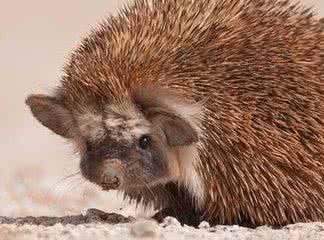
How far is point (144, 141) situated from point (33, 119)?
9.54m

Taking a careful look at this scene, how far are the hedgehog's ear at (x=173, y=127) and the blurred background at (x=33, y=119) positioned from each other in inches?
31.9

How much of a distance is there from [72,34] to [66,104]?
612 inches

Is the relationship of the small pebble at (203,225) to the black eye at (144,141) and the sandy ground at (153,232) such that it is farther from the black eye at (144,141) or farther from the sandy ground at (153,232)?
the black eye at (144,141)

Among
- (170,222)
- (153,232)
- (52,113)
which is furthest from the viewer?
(52,113)

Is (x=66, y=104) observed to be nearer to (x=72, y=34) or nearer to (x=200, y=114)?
(x=200, y=114)

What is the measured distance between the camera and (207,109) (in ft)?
30.8

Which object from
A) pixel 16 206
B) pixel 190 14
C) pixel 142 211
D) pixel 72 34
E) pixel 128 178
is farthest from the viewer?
pixel 72 34

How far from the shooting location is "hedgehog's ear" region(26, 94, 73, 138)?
971 cm

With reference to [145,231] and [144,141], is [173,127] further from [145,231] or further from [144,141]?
[145,231]

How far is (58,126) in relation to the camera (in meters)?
9.91

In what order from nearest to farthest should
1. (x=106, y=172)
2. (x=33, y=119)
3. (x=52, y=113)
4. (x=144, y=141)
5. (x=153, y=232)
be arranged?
(x=153, y=232), (x=106, y=172), (x=144, y=141), (x=52, y=113), (x=33, y=119)

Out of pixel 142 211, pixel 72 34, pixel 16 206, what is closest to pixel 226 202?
pixel 142 211

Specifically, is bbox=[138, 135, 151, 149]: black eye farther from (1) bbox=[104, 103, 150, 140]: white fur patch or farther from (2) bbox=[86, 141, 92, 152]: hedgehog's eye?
(2) bbox=[86, 141, 92, 152]: hedgehog's eye

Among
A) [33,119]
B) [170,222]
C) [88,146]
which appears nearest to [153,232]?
[170,222]
